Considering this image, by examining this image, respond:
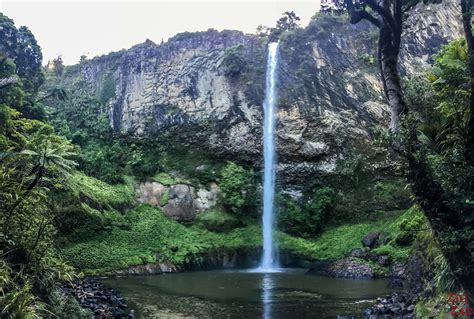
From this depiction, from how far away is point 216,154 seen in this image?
86.2 feet

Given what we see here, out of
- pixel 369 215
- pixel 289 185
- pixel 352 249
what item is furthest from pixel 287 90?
pixel 352 249

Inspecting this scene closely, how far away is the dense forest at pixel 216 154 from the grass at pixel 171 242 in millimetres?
73

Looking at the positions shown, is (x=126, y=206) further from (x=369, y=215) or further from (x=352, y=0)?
(x=352, y=0)

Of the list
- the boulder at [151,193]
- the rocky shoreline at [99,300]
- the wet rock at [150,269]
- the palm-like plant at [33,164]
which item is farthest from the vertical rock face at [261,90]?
the palm-like plant at [33,164]

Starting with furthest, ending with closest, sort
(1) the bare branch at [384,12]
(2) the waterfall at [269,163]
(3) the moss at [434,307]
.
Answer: (2) the waterfall at [269,163]
(1) the bare branch at [384,12]
(3) the moss at [434,307]

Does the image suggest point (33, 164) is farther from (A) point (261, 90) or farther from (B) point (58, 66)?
(B) point (58, 66)

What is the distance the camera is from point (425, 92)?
15.4 m

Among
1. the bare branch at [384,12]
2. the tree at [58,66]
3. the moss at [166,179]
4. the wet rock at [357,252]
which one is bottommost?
the wet rock at [357,252]

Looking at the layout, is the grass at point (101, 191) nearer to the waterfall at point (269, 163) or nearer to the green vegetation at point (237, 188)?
the green vegetation at point (237, 188)

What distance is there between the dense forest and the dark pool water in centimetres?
140

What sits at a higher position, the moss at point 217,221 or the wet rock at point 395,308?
the moss at point 217,221

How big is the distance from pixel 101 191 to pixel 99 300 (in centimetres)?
1060

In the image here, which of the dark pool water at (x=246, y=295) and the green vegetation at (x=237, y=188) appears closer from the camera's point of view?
the dark pool water at (x=246, y=295)

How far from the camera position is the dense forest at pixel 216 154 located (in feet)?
34.1
